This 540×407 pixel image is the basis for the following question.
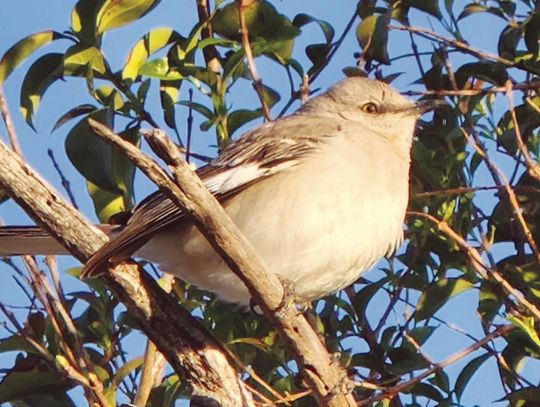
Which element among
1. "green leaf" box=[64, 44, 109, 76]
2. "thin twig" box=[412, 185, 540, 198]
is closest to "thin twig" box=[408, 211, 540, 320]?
"thin twig" box=[412, 185, 540, 198]

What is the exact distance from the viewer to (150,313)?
4.21m

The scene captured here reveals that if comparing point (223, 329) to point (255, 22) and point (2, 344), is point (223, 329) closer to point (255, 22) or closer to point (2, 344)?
point (2, 344)

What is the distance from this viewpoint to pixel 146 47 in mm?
4789

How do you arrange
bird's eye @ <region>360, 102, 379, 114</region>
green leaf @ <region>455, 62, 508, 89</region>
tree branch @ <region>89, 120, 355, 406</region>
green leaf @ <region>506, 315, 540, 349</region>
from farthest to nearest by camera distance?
1. bird's eye @ <region>360, 102, 379, 114</region>
2. green leaf @ <region>455, 62, 508, 89</region>
3. green leaf @ <region>506, 315, 540, 349</region>
4. tree branch @ <region>89, 120, 355, 406</region>

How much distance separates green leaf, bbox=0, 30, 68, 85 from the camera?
464 centimetres

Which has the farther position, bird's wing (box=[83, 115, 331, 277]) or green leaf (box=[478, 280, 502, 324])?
green leaf (box=[478, 280, 502, 324])

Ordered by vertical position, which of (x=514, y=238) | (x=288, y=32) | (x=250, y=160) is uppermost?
(x=288, y=32)

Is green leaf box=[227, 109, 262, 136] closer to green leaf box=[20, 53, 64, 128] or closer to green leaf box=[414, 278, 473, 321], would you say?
green leaf box=[20, 53, 64, 128]

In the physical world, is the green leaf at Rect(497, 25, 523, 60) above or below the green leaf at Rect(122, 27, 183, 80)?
below

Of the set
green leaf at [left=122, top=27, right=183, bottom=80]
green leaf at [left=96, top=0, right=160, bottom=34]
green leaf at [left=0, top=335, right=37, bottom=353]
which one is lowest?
green leaf at [left=0, top=335, right=37, bottom=353]

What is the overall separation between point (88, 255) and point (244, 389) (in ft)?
2.17

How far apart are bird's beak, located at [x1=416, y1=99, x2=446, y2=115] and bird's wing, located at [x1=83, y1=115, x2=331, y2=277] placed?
357 mm

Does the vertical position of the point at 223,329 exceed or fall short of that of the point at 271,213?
it falls short

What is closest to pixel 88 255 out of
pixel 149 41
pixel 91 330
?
pixel 91 330
